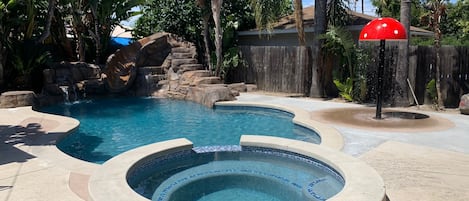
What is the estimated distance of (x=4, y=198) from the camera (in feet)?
15.1

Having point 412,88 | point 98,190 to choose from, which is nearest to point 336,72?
point 412,88

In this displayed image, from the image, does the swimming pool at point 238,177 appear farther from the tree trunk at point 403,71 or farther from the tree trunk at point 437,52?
the tree trunk at point 437,52

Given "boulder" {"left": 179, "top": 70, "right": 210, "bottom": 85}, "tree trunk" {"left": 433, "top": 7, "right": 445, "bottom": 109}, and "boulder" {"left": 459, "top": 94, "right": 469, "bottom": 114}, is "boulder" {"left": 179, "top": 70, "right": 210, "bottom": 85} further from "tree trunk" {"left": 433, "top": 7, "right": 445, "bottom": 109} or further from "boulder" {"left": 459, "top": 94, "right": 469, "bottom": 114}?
"boulder" {"left": 459, "top": 94, "right": 469, "bottom": 114}

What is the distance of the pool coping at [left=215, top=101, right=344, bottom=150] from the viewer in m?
7.38

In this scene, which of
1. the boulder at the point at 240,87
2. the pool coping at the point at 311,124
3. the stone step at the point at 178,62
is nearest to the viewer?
the pool coping at the point at 311,124

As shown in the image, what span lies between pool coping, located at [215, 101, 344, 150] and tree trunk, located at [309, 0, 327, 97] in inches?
114

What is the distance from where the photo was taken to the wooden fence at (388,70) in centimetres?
1165

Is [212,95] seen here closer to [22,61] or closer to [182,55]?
[182,55]

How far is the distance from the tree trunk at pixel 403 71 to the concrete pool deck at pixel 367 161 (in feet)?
8.60

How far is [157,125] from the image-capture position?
34.2ft

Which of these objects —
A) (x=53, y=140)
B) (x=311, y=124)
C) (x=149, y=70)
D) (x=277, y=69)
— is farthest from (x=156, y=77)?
(x=311, y=124)

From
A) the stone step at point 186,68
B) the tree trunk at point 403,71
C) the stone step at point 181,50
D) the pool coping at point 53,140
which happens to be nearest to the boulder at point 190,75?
the stone step at point 186,68

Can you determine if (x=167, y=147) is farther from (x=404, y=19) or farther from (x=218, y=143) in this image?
(x=404, y=19)

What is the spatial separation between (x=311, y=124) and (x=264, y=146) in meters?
2.57
